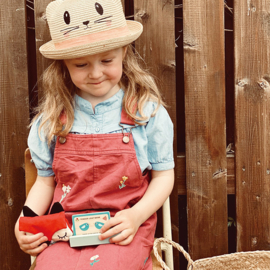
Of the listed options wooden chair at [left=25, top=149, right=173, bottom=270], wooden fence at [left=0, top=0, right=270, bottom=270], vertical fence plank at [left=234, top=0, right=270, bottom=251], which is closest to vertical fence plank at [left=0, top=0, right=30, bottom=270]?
wooden fence at [left=0, top=0, right=270, bottom=270]

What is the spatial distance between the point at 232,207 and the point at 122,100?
1320 mm

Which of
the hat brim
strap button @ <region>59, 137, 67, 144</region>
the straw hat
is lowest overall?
strap button @ <region>59, 137, 67, 144</region>

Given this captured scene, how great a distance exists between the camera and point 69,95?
171cm

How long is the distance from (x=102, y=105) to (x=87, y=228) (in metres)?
0.61

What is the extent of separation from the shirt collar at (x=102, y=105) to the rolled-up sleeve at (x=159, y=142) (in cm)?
20

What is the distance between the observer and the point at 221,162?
1955 mm

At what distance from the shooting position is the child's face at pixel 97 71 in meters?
1.48

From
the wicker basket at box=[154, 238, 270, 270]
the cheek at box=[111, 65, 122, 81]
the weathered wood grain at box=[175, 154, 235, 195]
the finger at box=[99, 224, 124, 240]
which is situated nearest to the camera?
the finger at box=[99, 224, 124, 240]

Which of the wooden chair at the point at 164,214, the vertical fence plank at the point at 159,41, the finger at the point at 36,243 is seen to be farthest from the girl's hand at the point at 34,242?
the vertical fence plank at the point at 159,41

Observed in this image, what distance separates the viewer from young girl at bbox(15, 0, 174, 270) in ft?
4.57

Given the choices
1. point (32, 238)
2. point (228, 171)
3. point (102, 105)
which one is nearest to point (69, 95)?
point (102, 105)

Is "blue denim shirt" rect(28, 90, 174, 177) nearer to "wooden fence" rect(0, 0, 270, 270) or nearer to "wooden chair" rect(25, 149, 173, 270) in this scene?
"wooden chair" rect(25, 149, 173, 270)

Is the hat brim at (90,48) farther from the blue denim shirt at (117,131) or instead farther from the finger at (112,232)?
the finger at (112,232)

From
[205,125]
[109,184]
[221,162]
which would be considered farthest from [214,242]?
[109,184]
